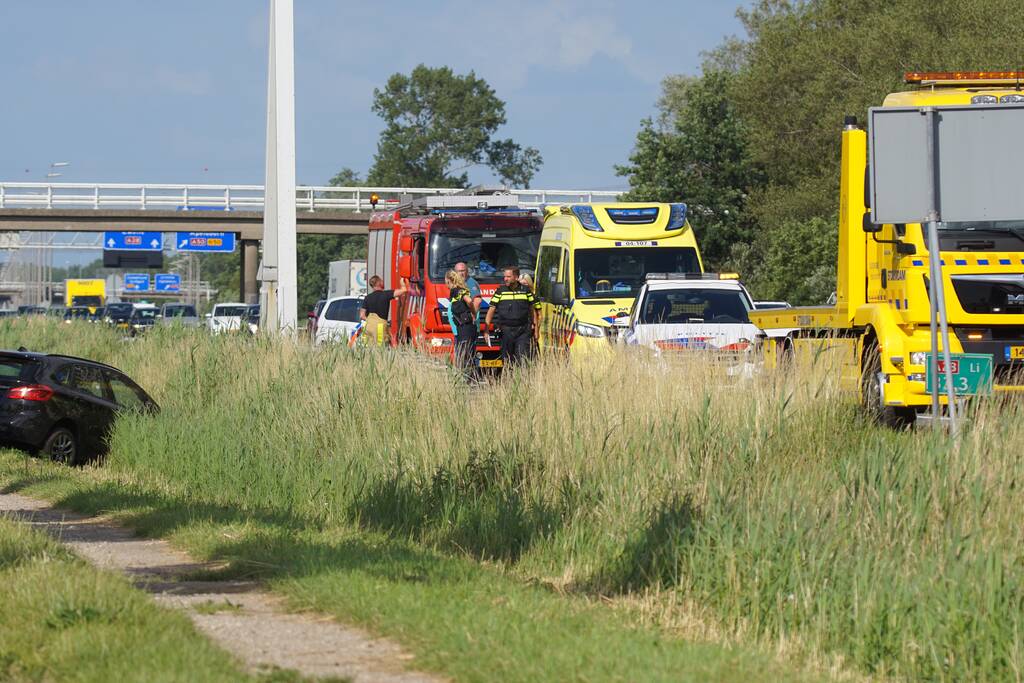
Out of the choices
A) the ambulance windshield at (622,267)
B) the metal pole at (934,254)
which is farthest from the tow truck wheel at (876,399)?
the ambulance windshield at (622,267)

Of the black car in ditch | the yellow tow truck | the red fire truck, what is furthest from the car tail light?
the yellow tow truck

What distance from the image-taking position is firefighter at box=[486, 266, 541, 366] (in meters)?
21.7

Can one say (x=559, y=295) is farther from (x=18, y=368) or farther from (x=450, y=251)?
(x=18, y=368)

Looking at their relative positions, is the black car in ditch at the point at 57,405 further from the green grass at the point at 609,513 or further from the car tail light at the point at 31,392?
the green grass at the point at 609,513

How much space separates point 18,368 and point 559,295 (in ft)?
22.3

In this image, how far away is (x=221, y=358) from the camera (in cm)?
2238

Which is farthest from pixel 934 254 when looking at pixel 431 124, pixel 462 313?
pixel 431 124

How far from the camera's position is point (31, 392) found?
18.4 meters

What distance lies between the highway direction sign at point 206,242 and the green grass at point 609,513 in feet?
176

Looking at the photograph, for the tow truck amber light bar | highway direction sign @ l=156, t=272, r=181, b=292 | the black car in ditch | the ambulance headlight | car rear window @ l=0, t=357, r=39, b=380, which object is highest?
highway direction sign @ l=156, t=272, r=181, b=292

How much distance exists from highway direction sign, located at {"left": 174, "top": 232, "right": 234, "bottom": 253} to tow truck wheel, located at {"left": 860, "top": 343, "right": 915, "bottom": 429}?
5698 centimetres

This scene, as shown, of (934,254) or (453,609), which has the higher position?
(934,254)

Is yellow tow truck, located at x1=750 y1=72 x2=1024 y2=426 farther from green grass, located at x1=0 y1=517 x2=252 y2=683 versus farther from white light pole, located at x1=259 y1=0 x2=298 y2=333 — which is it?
white light pole, located at x1=259 y1=0 x2=298 y2=333

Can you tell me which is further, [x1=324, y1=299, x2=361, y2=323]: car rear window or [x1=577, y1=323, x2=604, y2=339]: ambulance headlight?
[x1=324, y1=299, x2=361, y2=323]: car rear window
